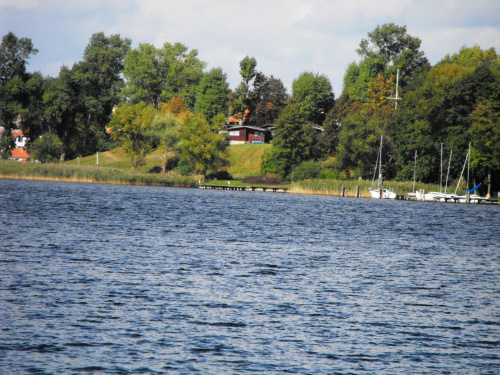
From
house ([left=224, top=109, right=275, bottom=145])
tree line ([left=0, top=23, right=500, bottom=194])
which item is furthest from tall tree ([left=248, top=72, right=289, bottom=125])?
house ([left=224, top=109, right=275, bottom=145])

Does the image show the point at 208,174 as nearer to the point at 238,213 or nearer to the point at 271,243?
the point at 238,213

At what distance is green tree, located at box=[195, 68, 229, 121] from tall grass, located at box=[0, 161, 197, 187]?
44.6 metres

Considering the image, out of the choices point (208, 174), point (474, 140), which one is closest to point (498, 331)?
point (474, 140)

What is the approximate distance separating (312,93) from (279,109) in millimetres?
14237

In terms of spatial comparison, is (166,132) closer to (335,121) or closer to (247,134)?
(247,134)

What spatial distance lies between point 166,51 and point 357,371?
155 meters

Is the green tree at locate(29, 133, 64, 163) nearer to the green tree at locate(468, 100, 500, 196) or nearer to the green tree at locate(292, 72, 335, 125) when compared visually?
the green tree at locate(292, 72, 335, 125)

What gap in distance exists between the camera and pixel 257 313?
18172 mm

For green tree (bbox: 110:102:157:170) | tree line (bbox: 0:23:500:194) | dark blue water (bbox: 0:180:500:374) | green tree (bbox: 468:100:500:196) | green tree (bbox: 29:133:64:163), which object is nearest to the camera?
dark blue water (bbox: 0:180:500:374)

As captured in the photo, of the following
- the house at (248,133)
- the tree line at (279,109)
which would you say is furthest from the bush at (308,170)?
the house at (248,133)

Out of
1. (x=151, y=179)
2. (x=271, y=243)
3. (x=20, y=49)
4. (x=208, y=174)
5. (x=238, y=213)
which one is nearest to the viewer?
(x=271, y=243)

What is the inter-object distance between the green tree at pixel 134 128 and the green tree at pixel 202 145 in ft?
25.0

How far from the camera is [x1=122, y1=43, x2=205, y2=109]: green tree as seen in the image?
157 m

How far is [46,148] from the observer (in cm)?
12669
